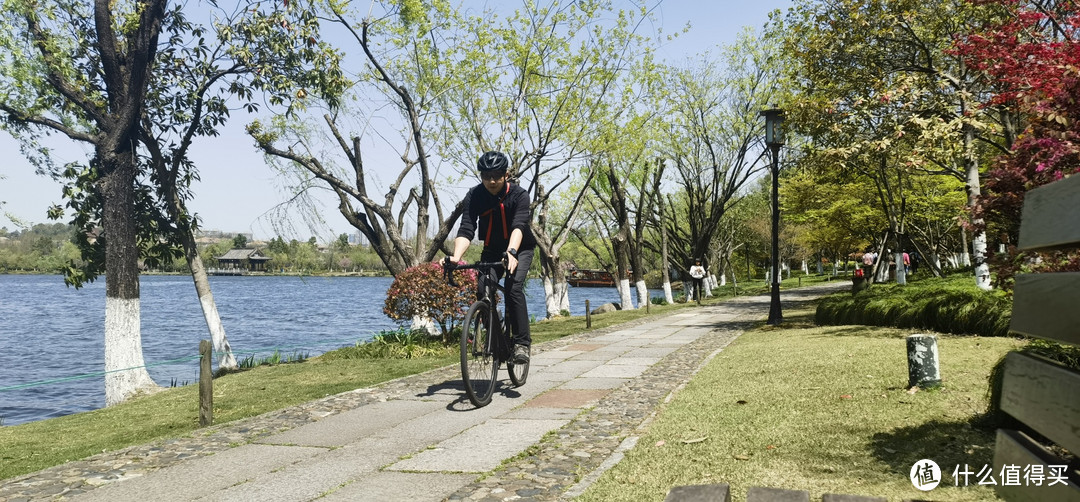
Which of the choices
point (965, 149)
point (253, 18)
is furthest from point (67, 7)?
point (965, 149)

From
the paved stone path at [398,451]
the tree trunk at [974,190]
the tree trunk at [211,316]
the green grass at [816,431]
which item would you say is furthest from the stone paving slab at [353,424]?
the tree trunk at [211,316]

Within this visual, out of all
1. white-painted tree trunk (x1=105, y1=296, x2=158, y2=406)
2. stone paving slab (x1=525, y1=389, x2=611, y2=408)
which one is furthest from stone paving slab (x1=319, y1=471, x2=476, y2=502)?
white-painted tree trunk (x1=105, y1=296, x2=158, y2=406)

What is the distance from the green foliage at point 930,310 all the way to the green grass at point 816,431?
1.81 meters

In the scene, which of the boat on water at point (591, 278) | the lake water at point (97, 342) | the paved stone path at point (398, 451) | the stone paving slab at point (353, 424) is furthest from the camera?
the boat on water at point (591, 278)

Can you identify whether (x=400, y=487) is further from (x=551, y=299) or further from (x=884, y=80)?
(x=551, y=299)

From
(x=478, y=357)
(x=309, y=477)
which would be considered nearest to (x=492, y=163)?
(x=478, y=357)

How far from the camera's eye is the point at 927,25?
15.0 metres

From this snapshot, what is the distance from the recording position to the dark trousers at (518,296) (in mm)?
6660

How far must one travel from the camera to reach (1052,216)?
1.87 meters

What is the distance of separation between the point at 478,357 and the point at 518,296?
2.30 feet

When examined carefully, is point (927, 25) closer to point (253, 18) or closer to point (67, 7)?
point (253, 18)

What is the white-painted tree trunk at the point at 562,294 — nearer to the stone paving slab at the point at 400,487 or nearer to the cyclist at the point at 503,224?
the cyclist at the point at 503,224

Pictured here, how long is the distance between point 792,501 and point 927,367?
184 inches

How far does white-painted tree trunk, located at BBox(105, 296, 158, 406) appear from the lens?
12.5 m
